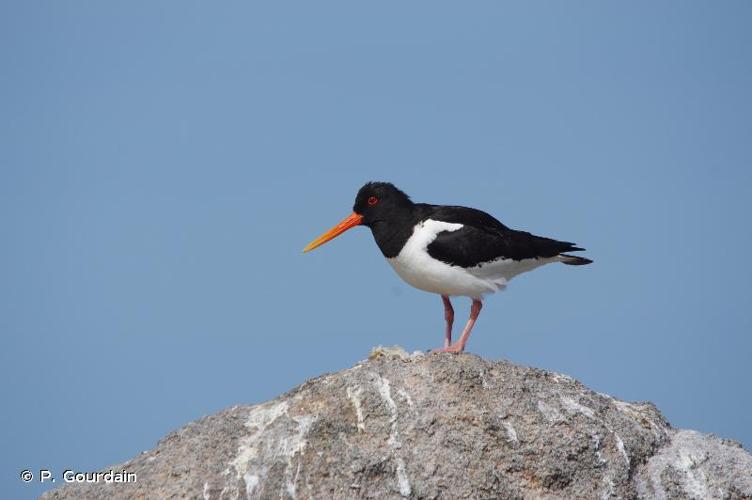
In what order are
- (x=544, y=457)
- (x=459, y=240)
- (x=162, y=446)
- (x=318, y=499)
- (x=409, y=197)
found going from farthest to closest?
(x=409, y=197) < (x=459, y=240) < (x=162, y=446) < (x=544, y=457) < (x=318, y=499)

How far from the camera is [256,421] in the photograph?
7707 millimetres

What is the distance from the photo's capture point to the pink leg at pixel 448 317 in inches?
395

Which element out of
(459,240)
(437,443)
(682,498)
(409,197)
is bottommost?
(682,498)

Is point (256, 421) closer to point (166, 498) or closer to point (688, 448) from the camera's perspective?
point (166, 498)

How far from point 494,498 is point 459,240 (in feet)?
10.8

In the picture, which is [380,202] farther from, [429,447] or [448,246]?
[429,447]

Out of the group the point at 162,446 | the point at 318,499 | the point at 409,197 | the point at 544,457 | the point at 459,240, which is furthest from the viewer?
the point at 409,197

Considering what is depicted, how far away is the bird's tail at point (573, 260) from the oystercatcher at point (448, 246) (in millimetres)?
22

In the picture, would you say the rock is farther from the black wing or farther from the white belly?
the black wing

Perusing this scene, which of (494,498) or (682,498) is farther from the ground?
(494,498)

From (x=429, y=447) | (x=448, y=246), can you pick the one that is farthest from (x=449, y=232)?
(x=429, y=447)

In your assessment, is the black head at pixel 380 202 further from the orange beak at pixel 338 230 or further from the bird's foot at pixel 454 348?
the bird's foot at pixel 454 348

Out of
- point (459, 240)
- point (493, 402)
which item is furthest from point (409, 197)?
point (493, 402)

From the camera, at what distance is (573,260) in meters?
10.7
